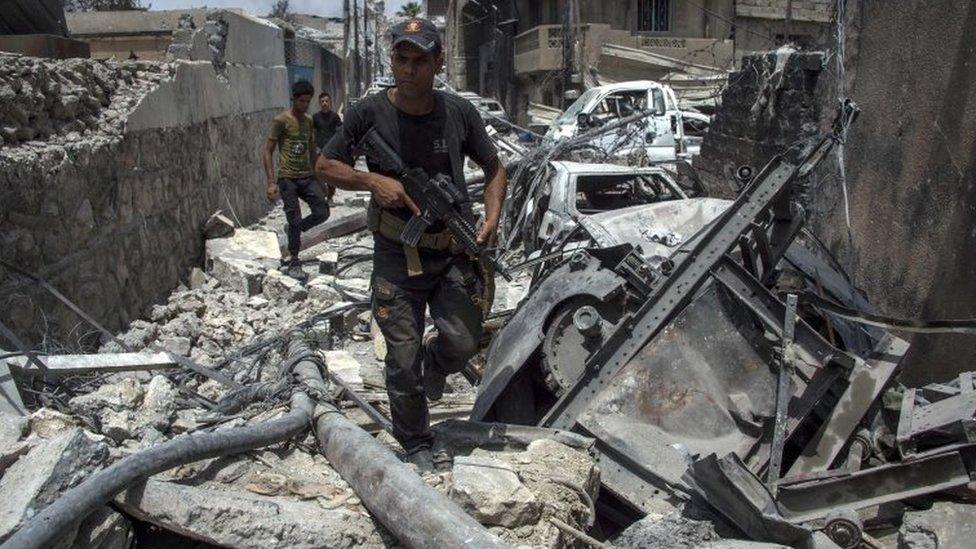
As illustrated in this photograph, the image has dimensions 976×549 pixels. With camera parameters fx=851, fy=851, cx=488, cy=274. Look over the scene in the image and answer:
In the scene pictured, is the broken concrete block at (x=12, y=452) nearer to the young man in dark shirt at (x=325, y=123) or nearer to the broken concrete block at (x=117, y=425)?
the broken concrete block at (x=117, y=425)

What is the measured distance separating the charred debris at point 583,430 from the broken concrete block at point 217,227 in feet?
10.8

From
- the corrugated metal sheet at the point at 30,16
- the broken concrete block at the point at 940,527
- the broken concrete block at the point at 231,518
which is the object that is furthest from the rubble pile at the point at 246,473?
the corrugated metal sheet at the point at 30,16

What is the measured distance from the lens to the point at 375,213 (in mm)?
3516

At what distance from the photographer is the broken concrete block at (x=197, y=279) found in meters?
7.16

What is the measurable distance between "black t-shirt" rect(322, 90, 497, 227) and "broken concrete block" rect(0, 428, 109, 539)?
146cm

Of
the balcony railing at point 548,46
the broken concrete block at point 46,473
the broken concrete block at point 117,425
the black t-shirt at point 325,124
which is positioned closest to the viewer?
the broken concrete block at point 46,473

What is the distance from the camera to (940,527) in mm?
3051

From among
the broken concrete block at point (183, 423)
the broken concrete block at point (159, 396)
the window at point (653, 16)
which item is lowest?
the broken concrete block at point (183, 423)

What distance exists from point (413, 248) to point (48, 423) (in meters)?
1.44

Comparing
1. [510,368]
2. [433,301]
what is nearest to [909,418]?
[510,368]

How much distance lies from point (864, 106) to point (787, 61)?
2.46 meters

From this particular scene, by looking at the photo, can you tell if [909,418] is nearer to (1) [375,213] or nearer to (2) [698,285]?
(2) [698,285]

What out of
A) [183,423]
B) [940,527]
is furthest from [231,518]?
[940,527]

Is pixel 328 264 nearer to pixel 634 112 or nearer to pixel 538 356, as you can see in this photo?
pixel 538 356
